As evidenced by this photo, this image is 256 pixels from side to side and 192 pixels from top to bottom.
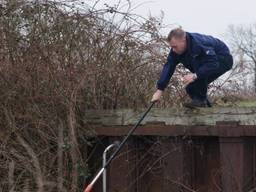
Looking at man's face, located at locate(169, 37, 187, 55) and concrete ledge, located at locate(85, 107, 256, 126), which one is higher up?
man's face, located at locate(169, 37, 187, 55)

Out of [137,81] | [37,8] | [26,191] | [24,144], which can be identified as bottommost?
[26,191]

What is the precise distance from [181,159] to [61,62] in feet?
6.77

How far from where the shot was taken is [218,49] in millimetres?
7609

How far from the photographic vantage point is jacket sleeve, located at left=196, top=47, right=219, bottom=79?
7.12 meters

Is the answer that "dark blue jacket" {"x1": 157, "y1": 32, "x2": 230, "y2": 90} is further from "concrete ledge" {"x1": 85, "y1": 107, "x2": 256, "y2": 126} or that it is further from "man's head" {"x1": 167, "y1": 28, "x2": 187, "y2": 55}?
"concrete ledge" {"x1": 85, "y1": 107, "x2": 256, "y2": 126}

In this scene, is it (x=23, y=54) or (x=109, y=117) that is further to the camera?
(x=23, y=54)

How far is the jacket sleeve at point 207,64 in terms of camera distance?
7125mm

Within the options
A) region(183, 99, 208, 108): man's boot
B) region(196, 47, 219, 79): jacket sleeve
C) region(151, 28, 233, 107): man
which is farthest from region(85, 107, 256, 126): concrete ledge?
region(196, 47, 219, 79): jacket sleeve

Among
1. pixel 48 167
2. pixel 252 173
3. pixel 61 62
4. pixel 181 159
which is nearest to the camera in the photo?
pixel 252 173

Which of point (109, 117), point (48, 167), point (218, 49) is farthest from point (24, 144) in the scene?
point (218, 49)

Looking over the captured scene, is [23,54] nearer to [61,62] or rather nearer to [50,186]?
[61,62]

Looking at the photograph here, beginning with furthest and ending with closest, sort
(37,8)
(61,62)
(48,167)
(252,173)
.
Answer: (37,8) < (61,62) < (48,167) < (252,173)

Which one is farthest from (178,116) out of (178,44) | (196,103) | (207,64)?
(178,44)

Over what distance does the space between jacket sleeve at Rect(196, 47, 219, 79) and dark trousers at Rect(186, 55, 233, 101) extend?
0.24 ft
